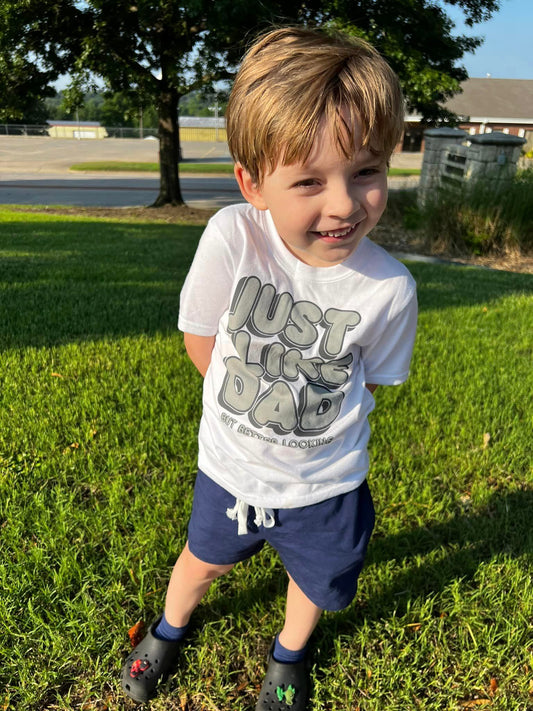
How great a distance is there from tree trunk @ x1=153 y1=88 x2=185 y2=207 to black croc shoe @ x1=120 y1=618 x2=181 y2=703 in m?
13.9

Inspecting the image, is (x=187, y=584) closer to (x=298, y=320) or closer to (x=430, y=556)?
(x=298, y=320)

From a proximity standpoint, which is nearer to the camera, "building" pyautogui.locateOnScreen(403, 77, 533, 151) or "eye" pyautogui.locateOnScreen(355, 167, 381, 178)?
"eye" pyautogui.locateOnScreen(355, 167, 381, 178)

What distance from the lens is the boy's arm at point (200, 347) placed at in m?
1.66

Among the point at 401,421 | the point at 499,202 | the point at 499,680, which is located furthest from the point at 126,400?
the point at 499,202

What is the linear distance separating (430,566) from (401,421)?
108 cm

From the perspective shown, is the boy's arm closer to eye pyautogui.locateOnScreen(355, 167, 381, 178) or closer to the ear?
the ear

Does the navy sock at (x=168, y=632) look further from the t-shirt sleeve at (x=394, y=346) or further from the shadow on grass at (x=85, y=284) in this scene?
the shadow on grass at (x=85, y=284)

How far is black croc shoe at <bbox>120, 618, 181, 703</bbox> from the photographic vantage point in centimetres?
172

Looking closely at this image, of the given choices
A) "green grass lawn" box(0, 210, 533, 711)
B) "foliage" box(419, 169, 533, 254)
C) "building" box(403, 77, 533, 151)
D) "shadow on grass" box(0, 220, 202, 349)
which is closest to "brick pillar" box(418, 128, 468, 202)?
"foliage" box(419, 169, 533, 254)

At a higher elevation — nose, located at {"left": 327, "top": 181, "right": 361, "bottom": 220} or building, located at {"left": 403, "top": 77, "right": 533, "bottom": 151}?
building, located at {"left": 403, "top": 77, "right": 533, "bottom": 151}

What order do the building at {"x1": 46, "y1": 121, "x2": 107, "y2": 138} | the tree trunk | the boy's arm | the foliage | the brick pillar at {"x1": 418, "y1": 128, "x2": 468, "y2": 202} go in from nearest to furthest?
the boy's arm, the foliage, the brick pillar at {"x1": 418, "y1": 128, "x2": 468, "y2": 202}, the tree trunk, the building at {"x1": 46, "y1": 121, "x2": 107, "y2": 138}

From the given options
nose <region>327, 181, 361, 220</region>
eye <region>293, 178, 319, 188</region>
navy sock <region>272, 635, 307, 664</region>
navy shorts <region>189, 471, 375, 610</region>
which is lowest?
navy sock <region>272, 635, 307, 664</region>

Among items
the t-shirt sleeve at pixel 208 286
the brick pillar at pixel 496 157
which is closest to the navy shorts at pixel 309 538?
the t-shirt sleeve at pixel 208 286

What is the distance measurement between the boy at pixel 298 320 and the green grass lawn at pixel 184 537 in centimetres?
22
